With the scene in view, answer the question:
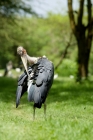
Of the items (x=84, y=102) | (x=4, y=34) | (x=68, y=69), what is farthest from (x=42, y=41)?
(x=84, y=102)

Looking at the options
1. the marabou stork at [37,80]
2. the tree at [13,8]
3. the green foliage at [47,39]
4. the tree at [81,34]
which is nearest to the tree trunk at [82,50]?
the tree at [81,34]

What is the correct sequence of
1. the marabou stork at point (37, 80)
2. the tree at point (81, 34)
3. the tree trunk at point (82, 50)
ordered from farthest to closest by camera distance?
the tree trunk at point (82, 50)
the tree at point (81, 34)
the marabou stork at point (37, 80)

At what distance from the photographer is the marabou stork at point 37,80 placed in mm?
10438

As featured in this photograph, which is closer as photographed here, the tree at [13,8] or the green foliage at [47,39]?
the tree at [13,8]

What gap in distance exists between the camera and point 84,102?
16469mm

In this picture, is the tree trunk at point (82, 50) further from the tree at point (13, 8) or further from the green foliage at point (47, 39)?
the green foliage at point (47, 39)

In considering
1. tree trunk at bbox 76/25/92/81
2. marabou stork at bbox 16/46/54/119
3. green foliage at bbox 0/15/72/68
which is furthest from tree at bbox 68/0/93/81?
green foliage at bbox 0/15/72/68

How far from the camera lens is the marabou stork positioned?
10.4m

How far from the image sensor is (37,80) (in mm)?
10531

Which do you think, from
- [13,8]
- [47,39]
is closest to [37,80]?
[13,8]

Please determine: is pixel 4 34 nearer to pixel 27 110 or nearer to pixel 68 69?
pixel 68 69

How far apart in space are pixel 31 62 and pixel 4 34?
1007 inches

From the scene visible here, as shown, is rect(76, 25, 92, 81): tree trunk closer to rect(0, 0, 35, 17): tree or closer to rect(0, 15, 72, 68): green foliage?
rect(0, 0, 35, 17): tree

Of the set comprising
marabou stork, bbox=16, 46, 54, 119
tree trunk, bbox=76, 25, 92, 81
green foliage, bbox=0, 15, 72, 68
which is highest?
marabou stork, bbox=16, 46, 54, 119
